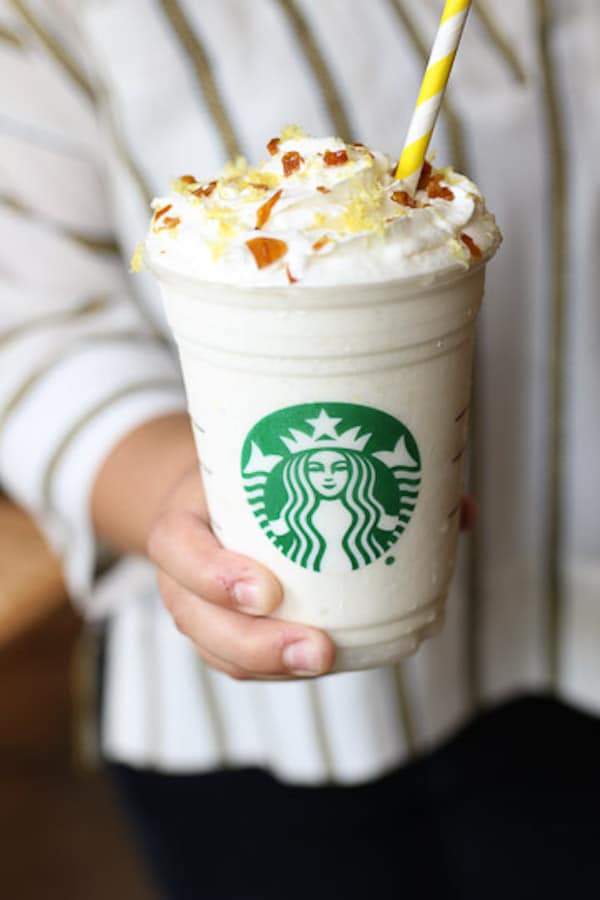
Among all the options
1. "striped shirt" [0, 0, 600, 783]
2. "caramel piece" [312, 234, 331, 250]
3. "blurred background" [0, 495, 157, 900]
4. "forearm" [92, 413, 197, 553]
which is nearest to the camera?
"caramel piece" [312, 234, 331, 250]

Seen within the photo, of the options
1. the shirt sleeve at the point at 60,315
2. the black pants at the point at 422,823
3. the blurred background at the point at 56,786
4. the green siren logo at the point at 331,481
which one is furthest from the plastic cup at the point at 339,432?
the blurred background at the point at 56,786

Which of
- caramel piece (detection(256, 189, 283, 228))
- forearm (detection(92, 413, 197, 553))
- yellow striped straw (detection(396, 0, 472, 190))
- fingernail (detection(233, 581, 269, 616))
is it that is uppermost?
yellow striped straw (detection(396, 0, 472, 190))

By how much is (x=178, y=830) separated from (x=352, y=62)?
86 cm

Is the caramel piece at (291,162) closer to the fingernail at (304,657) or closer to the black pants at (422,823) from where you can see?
the fingernail at (304,657)

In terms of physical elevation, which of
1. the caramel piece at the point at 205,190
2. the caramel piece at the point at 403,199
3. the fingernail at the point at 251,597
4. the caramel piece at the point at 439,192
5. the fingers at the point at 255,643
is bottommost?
the fingers at the point at 255,643

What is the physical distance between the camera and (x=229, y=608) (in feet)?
2.38

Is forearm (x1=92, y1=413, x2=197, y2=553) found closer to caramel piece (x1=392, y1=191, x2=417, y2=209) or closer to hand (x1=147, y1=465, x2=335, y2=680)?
hand (x1=147, y1=465, x2=335, y2=680)

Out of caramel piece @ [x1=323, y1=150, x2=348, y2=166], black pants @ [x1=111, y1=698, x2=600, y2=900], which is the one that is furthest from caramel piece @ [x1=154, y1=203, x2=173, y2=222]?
black pants @ [x1=111, y1=698, x2=600, y2=900]

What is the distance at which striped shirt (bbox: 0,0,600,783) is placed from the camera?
106 cm

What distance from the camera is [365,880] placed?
1209 mm

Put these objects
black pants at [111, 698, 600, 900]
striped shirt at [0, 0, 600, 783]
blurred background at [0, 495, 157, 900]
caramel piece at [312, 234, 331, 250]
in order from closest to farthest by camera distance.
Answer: caramel piece at [312, 234, 331, 250], striped shirt at [0, 0, 600, 783], black pants at [111, 698, 600, 900], blurred background at [0, 495, 157, 900]

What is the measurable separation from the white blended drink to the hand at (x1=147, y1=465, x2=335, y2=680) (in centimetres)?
2

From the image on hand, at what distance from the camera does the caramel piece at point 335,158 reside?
2.19 feet

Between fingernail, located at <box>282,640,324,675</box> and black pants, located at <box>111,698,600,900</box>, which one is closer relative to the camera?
fingernail, located at <box>282,640,324,675</box>
